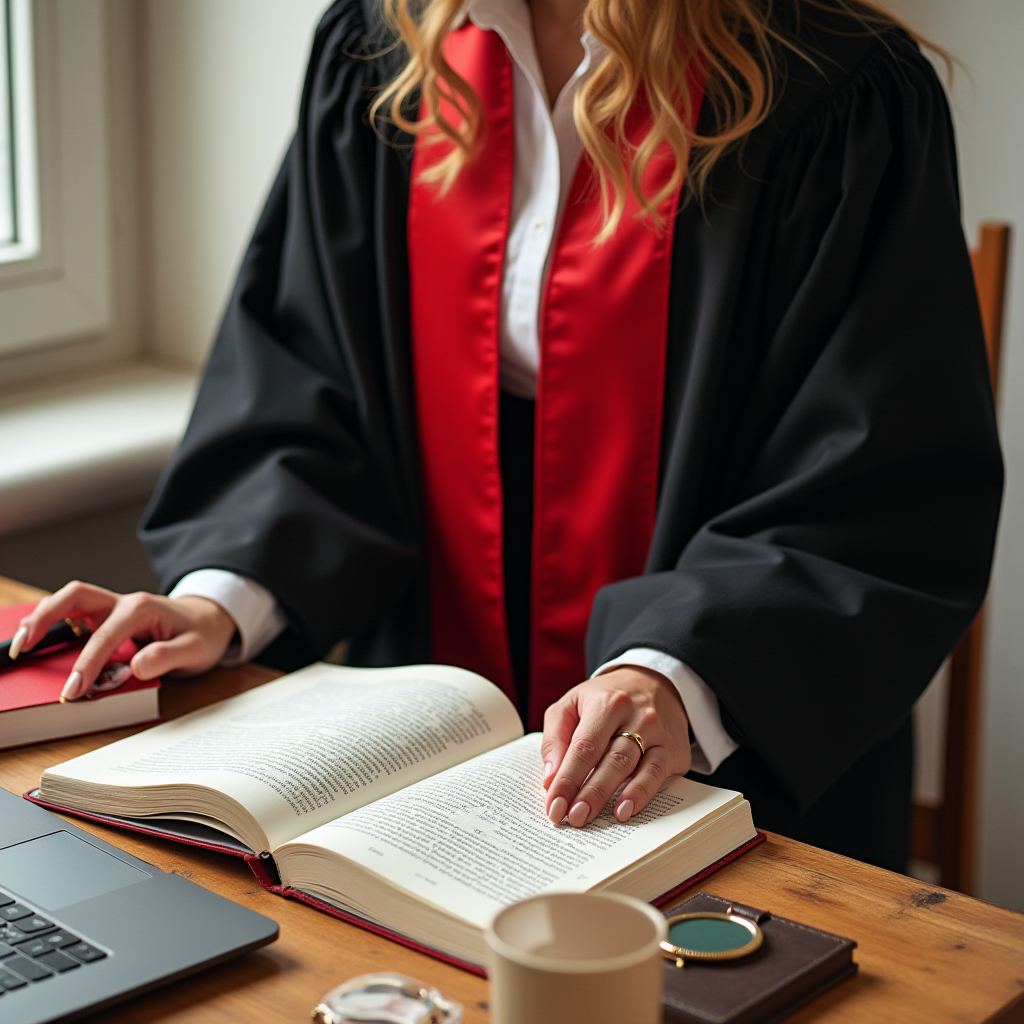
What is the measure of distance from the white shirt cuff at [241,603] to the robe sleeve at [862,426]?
1.01 ft

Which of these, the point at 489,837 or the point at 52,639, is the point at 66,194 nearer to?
the point at 52,639

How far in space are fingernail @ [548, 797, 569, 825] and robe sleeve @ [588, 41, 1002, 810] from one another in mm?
253

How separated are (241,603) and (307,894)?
44cm

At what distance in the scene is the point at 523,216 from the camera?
1.32 m

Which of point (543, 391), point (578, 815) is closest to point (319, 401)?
point (543, 391)

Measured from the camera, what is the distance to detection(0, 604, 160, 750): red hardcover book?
1.01 m

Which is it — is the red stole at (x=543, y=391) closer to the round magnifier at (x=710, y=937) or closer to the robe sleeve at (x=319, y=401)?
the robe sleeve at (x=319, y=401)

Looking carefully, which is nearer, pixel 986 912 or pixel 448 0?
pixel 986 912

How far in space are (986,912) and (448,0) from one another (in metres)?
0.95

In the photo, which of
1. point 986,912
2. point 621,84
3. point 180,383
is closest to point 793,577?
point 986,912

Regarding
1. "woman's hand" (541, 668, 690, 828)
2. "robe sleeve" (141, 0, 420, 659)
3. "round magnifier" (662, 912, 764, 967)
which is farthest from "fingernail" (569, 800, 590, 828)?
"robe sleeve" (141, 0, 420, 659)

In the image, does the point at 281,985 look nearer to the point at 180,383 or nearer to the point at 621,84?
the point at 621,84

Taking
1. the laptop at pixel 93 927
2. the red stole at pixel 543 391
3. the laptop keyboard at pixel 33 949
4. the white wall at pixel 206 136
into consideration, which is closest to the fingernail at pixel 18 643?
the laptop at pixel 93 927

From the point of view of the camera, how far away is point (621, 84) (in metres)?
1.19
